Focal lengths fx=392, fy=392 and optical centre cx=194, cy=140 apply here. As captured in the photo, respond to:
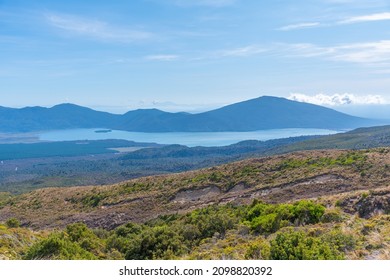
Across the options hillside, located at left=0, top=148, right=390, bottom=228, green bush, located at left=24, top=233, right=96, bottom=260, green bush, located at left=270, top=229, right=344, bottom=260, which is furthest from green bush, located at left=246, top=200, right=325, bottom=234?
hillside, located at left=0, top=148, right=390, bottom=228

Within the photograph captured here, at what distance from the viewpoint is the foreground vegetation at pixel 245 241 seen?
8.35m

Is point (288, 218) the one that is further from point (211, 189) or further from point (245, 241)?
point (211, 189)

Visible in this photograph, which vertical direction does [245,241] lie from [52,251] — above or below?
below

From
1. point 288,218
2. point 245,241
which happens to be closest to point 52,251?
point 245,241

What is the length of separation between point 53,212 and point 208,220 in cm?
2533

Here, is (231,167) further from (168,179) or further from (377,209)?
(377,209)

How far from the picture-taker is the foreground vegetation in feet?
27.4

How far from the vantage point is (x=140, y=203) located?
34.1m

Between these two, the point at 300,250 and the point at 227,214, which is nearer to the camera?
the point at 300,250

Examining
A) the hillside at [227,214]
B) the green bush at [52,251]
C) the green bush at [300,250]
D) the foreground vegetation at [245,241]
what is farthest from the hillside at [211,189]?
the green bush at [300,250]

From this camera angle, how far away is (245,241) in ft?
39.7

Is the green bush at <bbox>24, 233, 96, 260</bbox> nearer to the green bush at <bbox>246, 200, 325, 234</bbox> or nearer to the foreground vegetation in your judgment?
the foreground vegetation

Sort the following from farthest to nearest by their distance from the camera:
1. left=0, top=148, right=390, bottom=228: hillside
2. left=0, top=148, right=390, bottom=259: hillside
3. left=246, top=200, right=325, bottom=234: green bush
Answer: left=0, top=148, right=390, bottom=228: hillside → left=246, top=200, right=325, bottom=234: green bush → left=0, top=148, right=390, bottom=259: hillside
